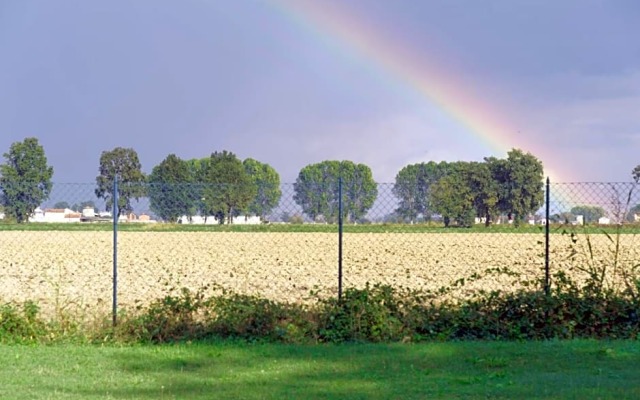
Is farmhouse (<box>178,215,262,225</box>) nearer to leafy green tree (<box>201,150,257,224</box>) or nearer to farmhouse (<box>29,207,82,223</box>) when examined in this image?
leafy green tree (<box>201,150,257,224</box>)

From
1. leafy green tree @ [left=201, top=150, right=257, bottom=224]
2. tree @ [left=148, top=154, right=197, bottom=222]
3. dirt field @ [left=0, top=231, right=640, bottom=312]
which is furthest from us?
dirt field @ [left=0, top=231, right=640, bottom=312]

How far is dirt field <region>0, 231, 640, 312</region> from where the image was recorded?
734 inches

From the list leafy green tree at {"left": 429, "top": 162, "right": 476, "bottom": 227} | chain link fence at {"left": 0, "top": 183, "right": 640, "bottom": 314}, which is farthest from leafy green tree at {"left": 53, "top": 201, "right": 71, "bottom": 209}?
leafy green tree at {"left": 429, "top": 162, "right": 476, "bottom": 227}

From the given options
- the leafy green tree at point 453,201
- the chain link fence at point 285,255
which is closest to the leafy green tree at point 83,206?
the chain link fence at point 285,255

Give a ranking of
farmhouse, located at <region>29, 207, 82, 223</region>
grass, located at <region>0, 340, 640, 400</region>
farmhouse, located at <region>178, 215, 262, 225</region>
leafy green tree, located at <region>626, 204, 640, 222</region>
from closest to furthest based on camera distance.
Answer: grass, located at <region>0, 340, 640, 400</region> < leafy green tree, located at <region>626, 204, 640, 222</region> < farmhouse, located at <region>178, 215, 262, 225</region> < farmhouse, located at <region>29, 207, 82, 223</region>

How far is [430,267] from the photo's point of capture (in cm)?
2667

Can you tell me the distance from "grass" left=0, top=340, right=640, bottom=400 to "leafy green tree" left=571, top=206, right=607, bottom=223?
3.05m

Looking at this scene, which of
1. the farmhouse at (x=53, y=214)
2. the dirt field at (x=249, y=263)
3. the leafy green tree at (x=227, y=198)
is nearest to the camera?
the leafy green tree at (x=227, y=198)

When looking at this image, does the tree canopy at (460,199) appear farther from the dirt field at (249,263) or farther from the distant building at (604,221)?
the distant building at (604,221)

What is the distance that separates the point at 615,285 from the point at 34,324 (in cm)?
900

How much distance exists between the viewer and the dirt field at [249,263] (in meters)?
18.6

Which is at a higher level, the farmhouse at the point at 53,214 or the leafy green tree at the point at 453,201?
the leafy green tree at the point at 453,201

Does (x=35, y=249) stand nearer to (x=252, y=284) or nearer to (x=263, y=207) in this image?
(x=252, y=284)

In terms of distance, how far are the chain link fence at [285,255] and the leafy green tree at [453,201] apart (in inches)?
10.9
